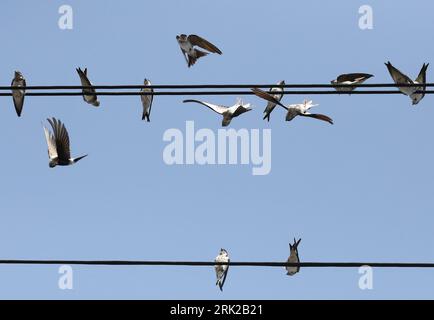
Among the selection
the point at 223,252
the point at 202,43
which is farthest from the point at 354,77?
the point at 223,252

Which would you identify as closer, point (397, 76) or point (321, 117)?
point (321, 117)

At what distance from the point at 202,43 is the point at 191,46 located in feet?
0.63

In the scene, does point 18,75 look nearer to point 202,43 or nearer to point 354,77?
point 202,43

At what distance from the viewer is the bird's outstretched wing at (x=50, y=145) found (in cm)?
769

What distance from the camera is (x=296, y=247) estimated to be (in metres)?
8.43

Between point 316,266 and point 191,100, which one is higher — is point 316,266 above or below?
below

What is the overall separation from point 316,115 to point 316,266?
166 cm

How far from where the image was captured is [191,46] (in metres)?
8.57

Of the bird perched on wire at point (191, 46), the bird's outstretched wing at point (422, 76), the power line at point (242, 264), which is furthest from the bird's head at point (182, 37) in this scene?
the power line at point (242, 264)

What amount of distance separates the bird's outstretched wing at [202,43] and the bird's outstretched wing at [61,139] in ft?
4.73

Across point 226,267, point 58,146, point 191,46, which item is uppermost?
point 191,46
